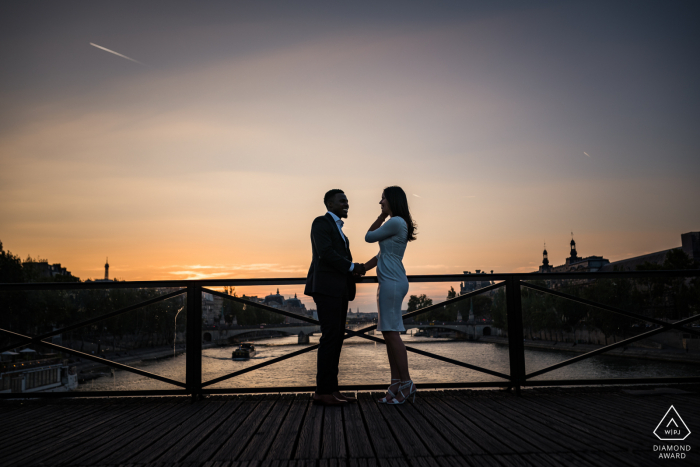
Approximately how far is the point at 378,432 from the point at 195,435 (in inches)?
46.6

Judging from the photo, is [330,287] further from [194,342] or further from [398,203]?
[194,342]

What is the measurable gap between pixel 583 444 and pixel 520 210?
45.1 m

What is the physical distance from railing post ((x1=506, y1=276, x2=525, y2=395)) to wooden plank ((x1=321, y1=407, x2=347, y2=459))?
1738 millimetres

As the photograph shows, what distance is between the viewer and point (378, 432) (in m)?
2.73

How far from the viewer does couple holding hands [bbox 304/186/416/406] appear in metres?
3.55

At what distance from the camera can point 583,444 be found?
2.42 metres

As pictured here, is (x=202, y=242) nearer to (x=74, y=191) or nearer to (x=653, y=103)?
(x=74, y=191)

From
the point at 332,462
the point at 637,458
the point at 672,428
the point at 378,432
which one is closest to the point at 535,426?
the point at 637,458

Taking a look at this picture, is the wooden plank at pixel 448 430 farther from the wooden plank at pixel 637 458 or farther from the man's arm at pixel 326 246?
the man's arm at pixel 326 246

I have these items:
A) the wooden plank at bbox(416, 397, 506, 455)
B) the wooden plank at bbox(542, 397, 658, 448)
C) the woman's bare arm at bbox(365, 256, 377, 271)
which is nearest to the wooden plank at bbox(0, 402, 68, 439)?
the woman's bare arm at bbox(365, 256, 377, 271)

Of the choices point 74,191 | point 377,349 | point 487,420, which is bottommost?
point 487,420

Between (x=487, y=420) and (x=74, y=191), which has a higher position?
(x=74, y=191)

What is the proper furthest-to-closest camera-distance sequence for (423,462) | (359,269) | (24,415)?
1. (359,269)
2. (24,415)
3. (423,462)

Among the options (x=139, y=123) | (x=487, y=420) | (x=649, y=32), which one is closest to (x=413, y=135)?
(x=649, y=32)
